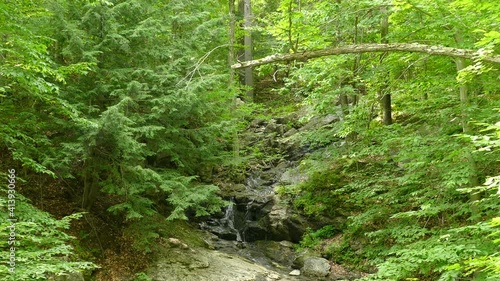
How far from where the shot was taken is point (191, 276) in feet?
27.5

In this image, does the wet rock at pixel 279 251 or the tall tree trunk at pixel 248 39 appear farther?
the tall tree trunk at pixel 248 39

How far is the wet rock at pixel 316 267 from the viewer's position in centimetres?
938

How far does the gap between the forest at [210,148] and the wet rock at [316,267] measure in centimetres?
4

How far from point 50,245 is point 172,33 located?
664 centimetres

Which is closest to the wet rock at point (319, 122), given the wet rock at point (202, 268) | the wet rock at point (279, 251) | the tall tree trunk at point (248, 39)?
the tall tree trunk at point (248, 39)

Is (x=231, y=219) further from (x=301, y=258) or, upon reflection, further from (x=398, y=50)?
(x=398, y=50)

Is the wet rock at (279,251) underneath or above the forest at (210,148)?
underneath

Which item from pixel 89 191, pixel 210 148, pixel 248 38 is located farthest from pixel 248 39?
pixel 89 191

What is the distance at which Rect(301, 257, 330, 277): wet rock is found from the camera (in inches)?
369

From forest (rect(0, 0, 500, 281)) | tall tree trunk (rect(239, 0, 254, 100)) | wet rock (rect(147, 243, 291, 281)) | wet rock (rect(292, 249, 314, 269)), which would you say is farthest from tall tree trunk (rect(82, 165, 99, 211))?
tall tree trunk (rect(239, 0, 254, 100))

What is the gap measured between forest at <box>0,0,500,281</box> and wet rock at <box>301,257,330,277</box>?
37 millimetres

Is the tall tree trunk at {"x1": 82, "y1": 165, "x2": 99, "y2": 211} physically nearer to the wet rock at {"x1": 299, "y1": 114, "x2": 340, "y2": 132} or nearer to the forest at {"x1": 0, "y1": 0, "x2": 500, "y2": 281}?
the forest at {"x1": 0, "y1": 0, "x2": 500, "y2": 281}

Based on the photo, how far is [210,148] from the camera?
10203 millimetres

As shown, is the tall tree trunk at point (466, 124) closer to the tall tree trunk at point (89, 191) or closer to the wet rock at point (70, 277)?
the wet rock at point (70, 277)
